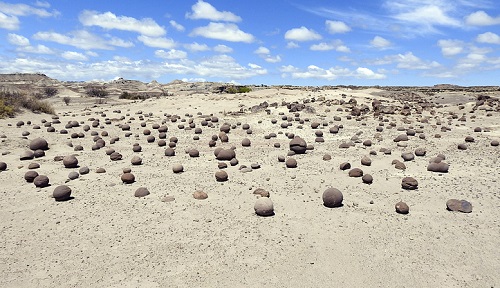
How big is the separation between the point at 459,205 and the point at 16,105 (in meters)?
21.0

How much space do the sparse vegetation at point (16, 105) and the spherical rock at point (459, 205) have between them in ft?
62.6

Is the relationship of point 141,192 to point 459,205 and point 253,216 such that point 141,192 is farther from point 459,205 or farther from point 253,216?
point 459,205

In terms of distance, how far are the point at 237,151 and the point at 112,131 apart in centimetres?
→ 678

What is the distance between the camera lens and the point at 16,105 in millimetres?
19375

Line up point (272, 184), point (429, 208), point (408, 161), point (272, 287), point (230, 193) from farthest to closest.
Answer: point (408, 161) < point (272, 184) < point (230, 193) < point (429, 208) < point (272, 287)

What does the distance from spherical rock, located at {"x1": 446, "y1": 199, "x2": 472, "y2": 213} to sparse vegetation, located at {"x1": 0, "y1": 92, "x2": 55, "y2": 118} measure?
19.1 metres

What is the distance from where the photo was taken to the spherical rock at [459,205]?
5.94 metres

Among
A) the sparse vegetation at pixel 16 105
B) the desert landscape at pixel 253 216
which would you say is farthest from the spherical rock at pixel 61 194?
the sparse vegetation at pixel 16 105

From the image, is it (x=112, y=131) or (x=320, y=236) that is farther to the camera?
(x=112, y=131)

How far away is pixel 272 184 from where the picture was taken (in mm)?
7508

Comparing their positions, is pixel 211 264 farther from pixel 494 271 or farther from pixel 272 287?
pixel 494 271

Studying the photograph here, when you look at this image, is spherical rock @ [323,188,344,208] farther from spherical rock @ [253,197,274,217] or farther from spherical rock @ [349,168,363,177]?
spherical rock @ [349,168,363,177]

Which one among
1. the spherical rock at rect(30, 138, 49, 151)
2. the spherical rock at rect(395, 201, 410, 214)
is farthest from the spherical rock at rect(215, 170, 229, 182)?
the spherical rock at rect(30, 138, 49, 151)

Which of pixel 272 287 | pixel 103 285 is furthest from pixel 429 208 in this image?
pixel 103 285
